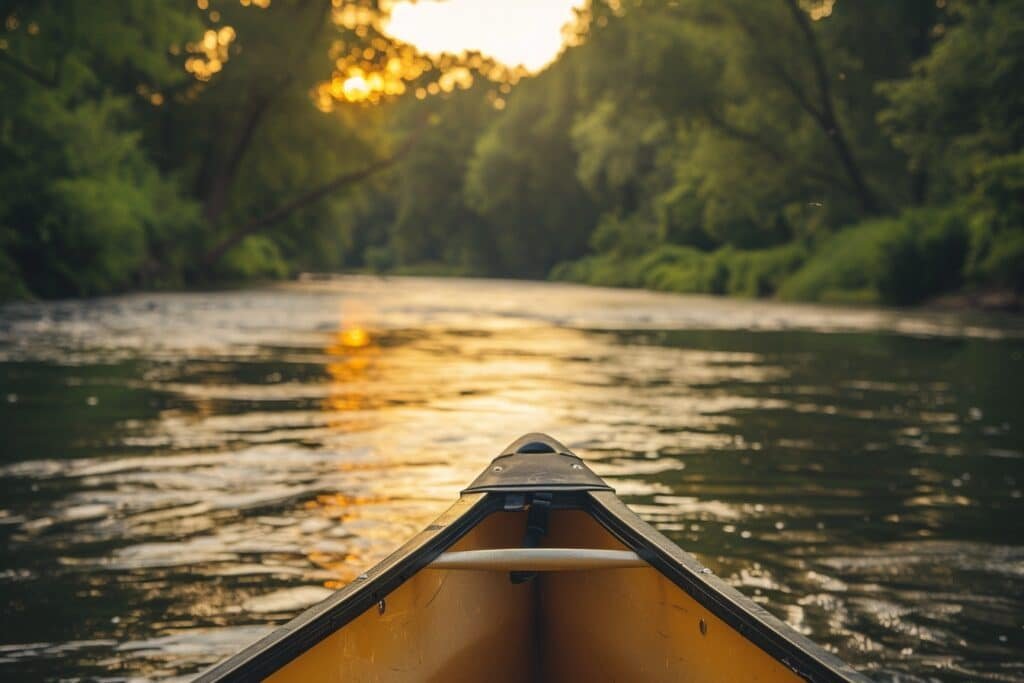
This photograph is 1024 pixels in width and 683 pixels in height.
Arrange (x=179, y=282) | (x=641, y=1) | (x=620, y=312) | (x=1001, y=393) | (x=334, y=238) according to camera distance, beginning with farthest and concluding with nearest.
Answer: (x=334, y=238) → (x=641, y=1) → (x=179, y=282) → (x=620, y=312) → (x=1001, y=393)

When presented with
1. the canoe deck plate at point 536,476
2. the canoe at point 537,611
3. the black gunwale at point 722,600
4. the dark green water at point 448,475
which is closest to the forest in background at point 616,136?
the dark green water at point 448,475

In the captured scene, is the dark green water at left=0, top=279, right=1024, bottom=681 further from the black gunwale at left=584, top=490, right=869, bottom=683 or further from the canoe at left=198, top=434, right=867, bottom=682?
the black gunwale at left=584, top=490, right=869, bottom=683

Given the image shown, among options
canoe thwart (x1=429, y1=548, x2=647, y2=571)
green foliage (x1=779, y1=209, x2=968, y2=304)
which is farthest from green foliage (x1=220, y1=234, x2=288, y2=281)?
canoe thwart (x1=429, y1=548, x2=647, y2=571)

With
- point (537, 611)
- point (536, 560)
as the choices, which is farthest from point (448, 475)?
point (536, 560)

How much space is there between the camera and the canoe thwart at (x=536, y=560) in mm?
3338

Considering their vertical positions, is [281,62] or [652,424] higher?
[281,62]

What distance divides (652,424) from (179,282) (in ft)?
98.4

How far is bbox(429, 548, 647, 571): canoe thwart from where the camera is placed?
131 inches

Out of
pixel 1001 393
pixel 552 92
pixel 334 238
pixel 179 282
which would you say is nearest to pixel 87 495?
pixel 1001 393

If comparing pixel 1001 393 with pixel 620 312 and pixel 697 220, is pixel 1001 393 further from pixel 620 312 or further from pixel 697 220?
pixel 697 220

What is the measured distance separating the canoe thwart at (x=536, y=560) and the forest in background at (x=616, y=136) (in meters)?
19.9

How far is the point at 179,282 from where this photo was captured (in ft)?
125

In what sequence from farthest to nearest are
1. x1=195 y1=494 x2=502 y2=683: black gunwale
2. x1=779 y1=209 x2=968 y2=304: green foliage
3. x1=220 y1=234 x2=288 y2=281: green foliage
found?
1. x1=220 y1=234 x2=288 y2=281: green foliage
2. x1=779 y1=209 x2=968 y2=304: green foliage
3. x1=195 y1=494 x2=502 y2=683: black gunwale

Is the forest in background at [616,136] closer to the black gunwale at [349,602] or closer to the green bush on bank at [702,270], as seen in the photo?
the green bush on bank at [702,270]
